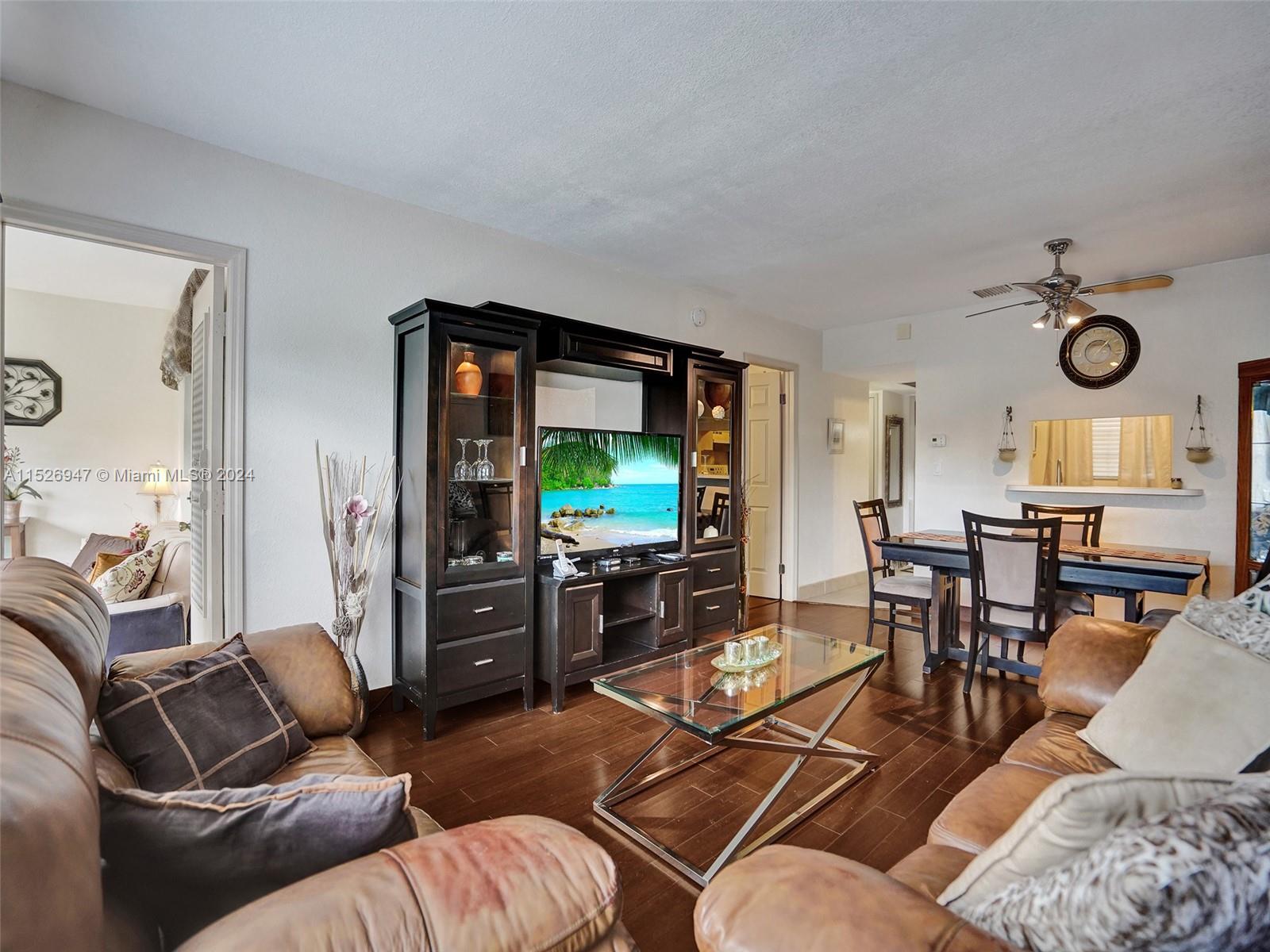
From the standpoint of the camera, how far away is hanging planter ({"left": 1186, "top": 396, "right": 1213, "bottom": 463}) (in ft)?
13.9

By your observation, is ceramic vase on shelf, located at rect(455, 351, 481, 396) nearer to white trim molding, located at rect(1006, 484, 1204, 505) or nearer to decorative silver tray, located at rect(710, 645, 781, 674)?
decorative silver tray, located at rect(710, 645, 781, 674)

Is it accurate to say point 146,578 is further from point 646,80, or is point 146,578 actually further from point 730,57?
point 730,57

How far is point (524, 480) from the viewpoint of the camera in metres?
3.23

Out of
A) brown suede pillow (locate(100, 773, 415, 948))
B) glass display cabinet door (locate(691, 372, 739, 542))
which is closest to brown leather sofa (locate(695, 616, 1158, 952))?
brown suede pillow (locate(100, 773, 415, 948))

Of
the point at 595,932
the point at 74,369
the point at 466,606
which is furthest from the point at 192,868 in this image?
the point at 74,369

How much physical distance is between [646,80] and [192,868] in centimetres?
256

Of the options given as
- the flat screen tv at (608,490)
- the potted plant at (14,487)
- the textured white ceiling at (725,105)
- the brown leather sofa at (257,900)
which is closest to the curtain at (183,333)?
the textured white ceiling at (725,105)

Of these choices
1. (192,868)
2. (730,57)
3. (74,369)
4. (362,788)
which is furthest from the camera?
(74,369)

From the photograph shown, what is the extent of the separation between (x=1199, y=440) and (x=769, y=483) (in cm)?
316

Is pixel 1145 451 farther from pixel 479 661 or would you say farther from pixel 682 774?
pixel 479 661

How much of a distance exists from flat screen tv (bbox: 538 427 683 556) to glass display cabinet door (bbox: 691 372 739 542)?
0.82 feet

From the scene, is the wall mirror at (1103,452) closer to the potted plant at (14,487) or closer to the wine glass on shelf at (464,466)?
the wine glass on shelf at (464,466)

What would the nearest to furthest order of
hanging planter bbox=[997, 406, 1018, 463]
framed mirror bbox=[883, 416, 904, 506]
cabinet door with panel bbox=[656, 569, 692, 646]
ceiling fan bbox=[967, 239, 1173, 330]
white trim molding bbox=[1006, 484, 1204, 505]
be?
ceiling fan bbox=[967, 239, 1173, 330]
cabinet door with panel bbox=[656, 569, 692, 646]
white trim molding bbox=[1006, 484, 1204, 505]
hanging planter bbox=[997, 406, 1018, 463]
framed mirror bbox=[883, 416, 904, 506]

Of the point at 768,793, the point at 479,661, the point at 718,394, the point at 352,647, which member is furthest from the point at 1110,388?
the point at 352,647
